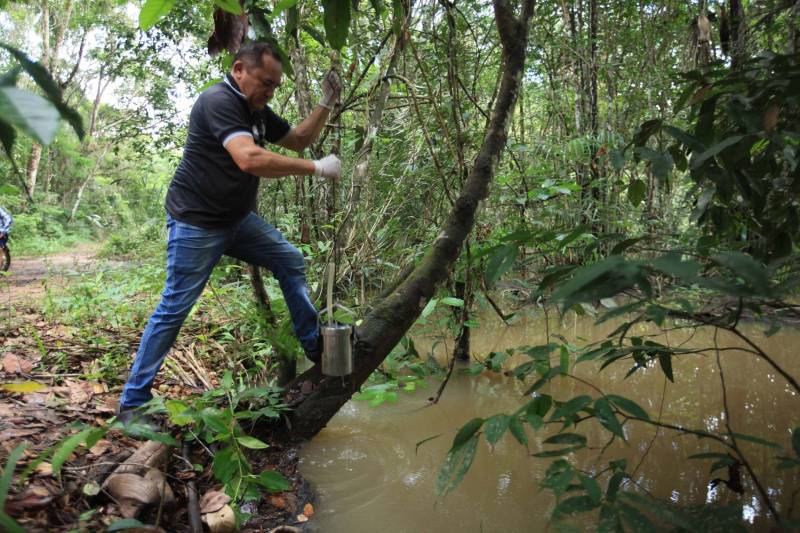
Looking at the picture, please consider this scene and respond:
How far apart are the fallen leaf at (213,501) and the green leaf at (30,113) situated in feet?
4.56

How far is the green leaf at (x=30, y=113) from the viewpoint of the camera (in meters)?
0.46

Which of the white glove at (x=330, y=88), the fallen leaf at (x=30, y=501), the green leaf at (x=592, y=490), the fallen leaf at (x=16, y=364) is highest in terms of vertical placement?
the white glove at (x=330, y=88)

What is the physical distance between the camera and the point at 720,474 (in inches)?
80.4

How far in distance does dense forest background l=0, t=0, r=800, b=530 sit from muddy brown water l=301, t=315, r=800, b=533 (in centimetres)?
13

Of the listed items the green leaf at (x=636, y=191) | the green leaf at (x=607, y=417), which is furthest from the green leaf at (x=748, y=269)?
the green leaf at (x=636, y=191)

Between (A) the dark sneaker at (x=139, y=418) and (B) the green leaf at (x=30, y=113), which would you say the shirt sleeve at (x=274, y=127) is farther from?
(B) the green leaf at (x=30, y=113)

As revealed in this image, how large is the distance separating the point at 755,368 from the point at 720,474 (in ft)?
5.01

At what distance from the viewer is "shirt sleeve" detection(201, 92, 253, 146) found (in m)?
1.81

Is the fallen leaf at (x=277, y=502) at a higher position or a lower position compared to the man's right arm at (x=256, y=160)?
lower

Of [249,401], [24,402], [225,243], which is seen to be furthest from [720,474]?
[24,402]

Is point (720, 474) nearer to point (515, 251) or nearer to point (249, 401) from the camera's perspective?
point (515, 251)

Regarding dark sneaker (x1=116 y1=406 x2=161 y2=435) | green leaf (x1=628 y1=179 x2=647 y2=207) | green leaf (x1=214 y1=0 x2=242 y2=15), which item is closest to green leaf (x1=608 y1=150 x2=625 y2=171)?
green leaf (x1=628 y1=179 x2=647 y2=207)

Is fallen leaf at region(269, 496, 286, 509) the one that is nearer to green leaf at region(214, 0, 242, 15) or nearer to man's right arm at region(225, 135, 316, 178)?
man's right arm at region(225, 135, 316, 178)

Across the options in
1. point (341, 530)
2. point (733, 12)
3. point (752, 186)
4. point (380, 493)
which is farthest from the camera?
point (733, 12)
